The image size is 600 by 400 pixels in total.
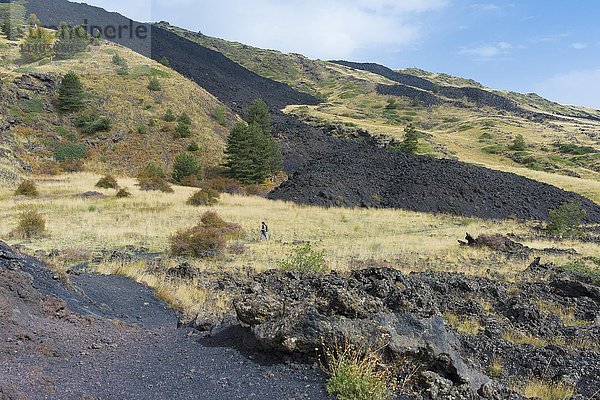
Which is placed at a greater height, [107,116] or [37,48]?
[37,48]

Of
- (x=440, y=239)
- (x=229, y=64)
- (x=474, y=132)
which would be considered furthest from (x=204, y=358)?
(x=229, y=64)

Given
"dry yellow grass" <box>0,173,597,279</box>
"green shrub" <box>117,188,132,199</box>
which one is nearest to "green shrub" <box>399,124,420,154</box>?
"dry yellow grass" <box>0,173,597,279</box>

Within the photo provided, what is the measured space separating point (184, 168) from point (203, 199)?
480 inches

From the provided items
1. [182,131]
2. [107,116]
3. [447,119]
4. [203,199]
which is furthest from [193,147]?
[447,119]

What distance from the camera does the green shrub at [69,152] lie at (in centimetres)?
4081

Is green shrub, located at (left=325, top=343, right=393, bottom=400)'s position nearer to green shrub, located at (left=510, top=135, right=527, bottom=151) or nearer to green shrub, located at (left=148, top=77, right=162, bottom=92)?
green shrub, located at (left=148, top=77, right=162, bottom=92)

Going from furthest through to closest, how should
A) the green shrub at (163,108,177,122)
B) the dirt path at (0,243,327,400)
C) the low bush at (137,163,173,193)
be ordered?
the green shrub at (163,108,177,122) < the low bush at (137,163,173,193) < the dirt path at (0,243,327,400)

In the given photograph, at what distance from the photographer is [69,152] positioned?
4138cm

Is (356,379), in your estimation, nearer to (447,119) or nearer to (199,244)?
(199,244)

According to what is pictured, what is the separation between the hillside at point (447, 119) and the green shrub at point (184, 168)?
3568cm

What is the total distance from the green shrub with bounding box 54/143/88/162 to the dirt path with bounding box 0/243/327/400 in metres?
37.2

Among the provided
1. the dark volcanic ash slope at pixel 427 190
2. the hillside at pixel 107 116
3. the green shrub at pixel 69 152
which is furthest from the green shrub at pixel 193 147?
the dark volcanic ash slope at pixel 427 190

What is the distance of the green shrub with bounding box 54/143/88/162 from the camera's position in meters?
40.8

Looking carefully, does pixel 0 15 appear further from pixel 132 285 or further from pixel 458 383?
pixel 458 383
